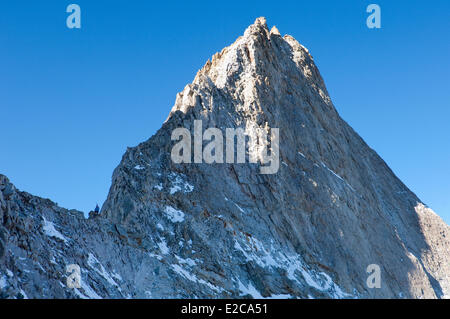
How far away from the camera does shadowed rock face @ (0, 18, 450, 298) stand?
51.1 metres

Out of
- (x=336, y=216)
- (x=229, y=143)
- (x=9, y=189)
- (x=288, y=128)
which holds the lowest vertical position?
(x=9, y=189)

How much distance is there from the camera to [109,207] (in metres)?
62.8

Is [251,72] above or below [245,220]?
above

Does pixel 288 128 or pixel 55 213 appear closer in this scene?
pixel 55 213

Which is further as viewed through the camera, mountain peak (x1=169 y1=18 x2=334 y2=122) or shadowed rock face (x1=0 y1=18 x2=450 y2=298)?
mountain peak (x1=169 y1=18 x2=334 y2=122)

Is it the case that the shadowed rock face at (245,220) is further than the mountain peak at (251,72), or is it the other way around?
the mountain peak at (251,72)

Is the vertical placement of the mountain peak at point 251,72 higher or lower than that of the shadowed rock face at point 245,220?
higher

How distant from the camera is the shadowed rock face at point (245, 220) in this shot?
51094 millimetres

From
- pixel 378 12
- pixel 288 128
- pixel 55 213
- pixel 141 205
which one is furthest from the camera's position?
pixel 288 128

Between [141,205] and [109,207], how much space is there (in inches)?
124

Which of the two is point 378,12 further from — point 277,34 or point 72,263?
point 72,263

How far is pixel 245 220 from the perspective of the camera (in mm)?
68438

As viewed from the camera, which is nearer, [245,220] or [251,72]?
[245,220]
